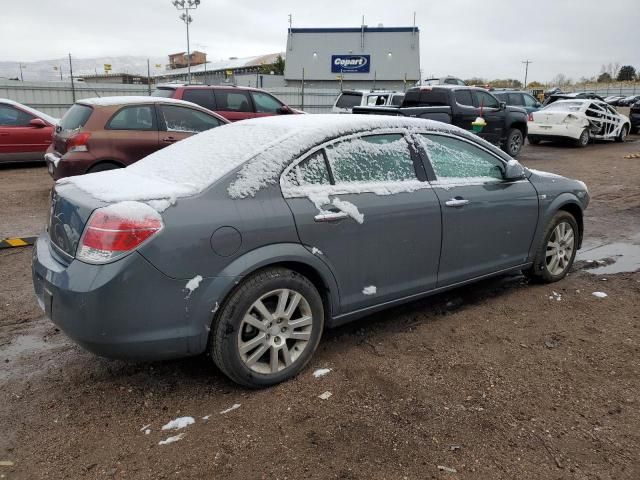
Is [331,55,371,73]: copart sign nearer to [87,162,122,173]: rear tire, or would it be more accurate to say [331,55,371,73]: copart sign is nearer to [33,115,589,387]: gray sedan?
[87,162,122,173]: rear tire

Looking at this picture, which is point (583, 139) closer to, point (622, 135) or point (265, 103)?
point (622, 135)

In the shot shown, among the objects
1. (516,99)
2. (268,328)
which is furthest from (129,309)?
(516,99)

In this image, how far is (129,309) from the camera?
270 cm

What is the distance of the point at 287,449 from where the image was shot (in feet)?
8.57

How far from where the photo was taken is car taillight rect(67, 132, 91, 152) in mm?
7492

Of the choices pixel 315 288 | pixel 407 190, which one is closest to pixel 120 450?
pixel 315 288

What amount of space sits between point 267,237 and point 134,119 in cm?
583

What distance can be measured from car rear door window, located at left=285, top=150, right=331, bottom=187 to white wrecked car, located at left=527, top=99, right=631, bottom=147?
52.2 ft

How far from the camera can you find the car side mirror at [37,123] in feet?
36.8

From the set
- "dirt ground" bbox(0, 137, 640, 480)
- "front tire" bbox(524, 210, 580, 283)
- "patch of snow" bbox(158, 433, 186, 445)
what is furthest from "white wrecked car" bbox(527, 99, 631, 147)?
"patch of snow" bbox(158, 433, 186, 445)

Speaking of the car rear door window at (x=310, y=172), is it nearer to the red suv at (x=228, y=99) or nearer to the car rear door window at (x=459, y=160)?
the car rear door window at (x=459, y=160)

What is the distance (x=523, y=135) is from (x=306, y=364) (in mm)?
13906

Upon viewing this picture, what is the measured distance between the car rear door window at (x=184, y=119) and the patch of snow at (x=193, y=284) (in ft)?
19.7

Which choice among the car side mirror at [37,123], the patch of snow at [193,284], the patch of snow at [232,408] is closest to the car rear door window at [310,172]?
the patch of snow at [193,284]
